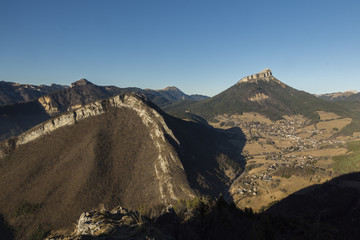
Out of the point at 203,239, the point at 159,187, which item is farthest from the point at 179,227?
the point at 159,187

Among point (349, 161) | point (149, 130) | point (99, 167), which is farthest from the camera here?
point (349, 161)

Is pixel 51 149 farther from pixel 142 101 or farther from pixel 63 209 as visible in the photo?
pixel 142 101

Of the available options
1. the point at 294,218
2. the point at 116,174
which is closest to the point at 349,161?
the point at 294,218

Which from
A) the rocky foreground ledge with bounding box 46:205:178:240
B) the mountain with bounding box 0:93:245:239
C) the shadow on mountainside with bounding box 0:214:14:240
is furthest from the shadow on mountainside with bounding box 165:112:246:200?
the shadow on mountainside with bounding box 0:214:14:240

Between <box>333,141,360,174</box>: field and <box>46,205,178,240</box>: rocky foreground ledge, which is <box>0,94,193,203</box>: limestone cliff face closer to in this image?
<box>46,205,178,240</box>: rocky foreground ledge

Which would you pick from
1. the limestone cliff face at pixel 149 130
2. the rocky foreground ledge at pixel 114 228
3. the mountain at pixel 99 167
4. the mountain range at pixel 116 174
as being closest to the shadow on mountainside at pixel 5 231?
the mountain range at pixel 116 174

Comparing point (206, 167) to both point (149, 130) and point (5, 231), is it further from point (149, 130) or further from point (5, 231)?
point (5, 231)

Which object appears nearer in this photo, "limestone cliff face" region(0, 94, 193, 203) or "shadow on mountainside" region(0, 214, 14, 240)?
"shadow on mountainside" region(0, 214, 14, 240)

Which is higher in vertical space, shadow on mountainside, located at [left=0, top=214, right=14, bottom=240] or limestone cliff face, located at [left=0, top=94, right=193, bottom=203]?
limestone cliff face, located at [left=0, top=94, right=193, bottom=203]
